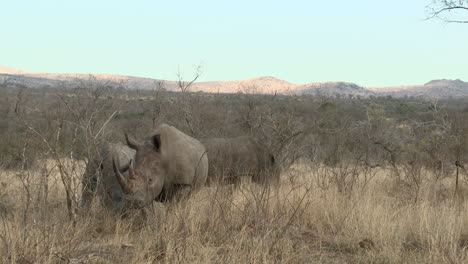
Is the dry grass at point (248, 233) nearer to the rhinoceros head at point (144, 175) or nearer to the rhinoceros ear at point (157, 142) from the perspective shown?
the rhinoceros head at point (144, 175)

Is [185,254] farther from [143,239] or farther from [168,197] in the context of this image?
[168,197]

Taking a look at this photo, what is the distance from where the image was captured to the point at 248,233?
16.3 ft

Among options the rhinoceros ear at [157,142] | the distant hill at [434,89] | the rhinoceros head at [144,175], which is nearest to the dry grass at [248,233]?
the rhinoceros head at [144,175]

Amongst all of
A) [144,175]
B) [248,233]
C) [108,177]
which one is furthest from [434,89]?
[248,233]

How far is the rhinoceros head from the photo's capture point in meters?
5.81

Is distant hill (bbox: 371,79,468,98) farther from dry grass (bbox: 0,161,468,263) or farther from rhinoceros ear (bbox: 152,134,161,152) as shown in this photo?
rhinoceros ear (bbox: 152,134,161,152)

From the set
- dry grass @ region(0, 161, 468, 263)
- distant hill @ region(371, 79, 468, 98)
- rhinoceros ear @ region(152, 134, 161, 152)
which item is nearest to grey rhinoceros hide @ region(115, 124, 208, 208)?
rhinoceros ear @ region(152, 134, 161, 152)

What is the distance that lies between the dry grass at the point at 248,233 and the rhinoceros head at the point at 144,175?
24 centimetres

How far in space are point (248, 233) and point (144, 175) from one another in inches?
70.6

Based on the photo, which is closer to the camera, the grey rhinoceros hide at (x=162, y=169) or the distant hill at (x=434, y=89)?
the grey rhinoceros hide at (x=162, y=169)

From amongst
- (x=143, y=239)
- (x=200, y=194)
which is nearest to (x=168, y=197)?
(x=200, y=194)

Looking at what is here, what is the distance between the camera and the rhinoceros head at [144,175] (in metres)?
5.81

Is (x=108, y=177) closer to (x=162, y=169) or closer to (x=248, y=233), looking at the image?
(x=162, y=169)

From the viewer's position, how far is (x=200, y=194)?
25.3ft
